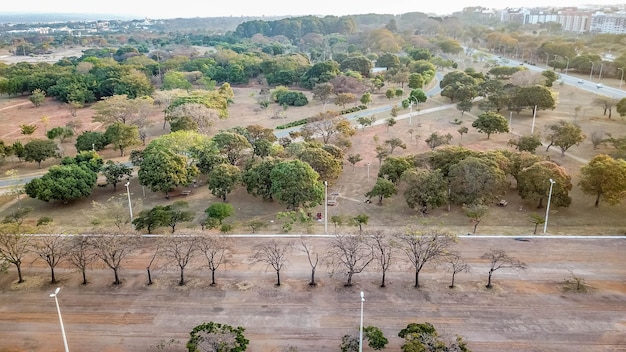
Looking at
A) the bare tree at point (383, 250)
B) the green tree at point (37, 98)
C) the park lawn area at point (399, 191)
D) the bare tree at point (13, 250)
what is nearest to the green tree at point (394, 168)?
the park lawn area at point (399, 191)

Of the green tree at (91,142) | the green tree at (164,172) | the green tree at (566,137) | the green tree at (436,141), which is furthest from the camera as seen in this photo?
the green tree at (91,142)

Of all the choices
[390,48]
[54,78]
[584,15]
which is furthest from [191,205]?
[584,15]

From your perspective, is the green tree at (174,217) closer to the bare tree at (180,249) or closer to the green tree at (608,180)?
the bare tree at (180,249)

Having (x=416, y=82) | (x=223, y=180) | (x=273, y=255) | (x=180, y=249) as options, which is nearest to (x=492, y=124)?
(x=416, y=82)

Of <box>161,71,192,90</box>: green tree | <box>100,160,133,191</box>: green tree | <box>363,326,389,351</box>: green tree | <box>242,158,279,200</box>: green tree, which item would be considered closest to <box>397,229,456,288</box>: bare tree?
<box>363,326,389,351</box>: green tree

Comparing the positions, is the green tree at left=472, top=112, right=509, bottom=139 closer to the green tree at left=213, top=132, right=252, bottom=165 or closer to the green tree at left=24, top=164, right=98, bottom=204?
the green tree at left=213, top=132, right=252, bottom=165

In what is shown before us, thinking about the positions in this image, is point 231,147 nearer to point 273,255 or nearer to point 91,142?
→ point 91,142
